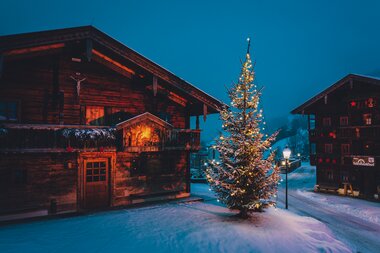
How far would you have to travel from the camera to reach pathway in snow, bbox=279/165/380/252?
38.2 feet

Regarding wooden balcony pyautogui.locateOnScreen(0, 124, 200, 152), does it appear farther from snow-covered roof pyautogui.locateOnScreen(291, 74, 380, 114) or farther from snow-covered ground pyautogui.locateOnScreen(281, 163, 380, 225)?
snow-covered roof pyautogui.locateOnScreen(291, 74, 380, 114)

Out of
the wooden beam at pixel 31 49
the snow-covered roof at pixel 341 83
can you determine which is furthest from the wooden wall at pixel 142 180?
the snow-covered roof at pixel 341 83

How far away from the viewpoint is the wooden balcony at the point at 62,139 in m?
10.7

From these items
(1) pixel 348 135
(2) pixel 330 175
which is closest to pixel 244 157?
(1) pixel 348 135

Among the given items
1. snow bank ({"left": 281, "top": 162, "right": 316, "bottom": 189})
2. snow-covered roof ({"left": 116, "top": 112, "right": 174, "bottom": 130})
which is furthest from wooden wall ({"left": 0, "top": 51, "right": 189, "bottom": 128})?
snow bank ({"left": 281, "top": 162, "right": 316, "bottom": 189})

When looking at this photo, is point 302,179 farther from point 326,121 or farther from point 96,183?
point 96,183

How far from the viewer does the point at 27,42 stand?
37.1ft

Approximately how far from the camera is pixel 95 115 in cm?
1411

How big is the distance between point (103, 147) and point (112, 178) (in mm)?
2134

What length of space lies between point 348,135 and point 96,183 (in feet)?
72.8

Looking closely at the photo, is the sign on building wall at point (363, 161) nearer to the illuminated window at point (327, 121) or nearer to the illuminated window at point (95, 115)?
the illuminated window at point (327, 121)

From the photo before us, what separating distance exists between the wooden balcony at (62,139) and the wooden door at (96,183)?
142 cm

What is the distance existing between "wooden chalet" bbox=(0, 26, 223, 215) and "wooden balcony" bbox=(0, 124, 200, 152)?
0.04 metres

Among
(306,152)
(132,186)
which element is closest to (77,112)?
(132,186)
